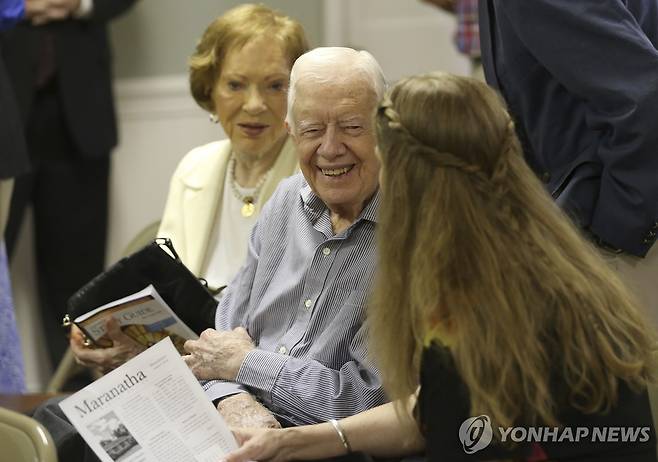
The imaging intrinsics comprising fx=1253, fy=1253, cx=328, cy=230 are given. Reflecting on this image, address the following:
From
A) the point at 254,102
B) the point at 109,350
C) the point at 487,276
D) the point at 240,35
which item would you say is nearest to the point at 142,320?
the point at 109,350

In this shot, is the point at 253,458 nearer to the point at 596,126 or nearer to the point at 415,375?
the point at 415,375

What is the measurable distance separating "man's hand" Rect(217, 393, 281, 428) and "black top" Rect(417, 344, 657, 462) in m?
0.54

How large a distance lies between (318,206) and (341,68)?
1.10 ft

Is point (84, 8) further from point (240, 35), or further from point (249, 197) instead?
point (249, 197)

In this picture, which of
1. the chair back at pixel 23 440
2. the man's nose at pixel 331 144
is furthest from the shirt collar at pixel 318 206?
the chair back at pixel 23 440

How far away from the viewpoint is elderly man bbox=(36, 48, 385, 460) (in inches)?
105

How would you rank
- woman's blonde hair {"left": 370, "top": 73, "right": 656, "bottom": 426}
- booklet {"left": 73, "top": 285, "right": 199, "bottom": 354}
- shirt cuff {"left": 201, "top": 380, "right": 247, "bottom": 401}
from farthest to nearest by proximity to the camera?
booklet {"left": 73, "top": 285, "right": 199, "bottom": 354}
shirt cuff {"left": 201, "top": 380, "right": 247, "bottom": 401}
woman's blonde hair {"left": 370, "top": 73, "right": 656, "bottom": 426}

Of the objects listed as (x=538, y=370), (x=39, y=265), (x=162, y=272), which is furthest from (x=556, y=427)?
(x=39, y=265)

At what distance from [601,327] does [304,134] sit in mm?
966

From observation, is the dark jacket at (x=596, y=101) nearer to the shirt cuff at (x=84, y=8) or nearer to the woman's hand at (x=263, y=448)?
the woman's hand at (x=263, y=448)

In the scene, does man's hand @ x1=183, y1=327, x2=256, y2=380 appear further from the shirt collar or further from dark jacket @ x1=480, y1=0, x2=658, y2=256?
dark jacket @ x1=480, y1=0, x2=658, y2=256

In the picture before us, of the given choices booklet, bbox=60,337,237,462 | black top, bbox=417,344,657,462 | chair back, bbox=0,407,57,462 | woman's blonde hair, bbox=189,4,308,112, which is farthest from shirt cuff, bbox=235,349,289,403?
woman's blonde hair, bbox=189,4,308,112

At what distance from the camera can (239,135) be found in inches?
138

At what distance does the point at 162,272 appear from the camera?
10.1ft
